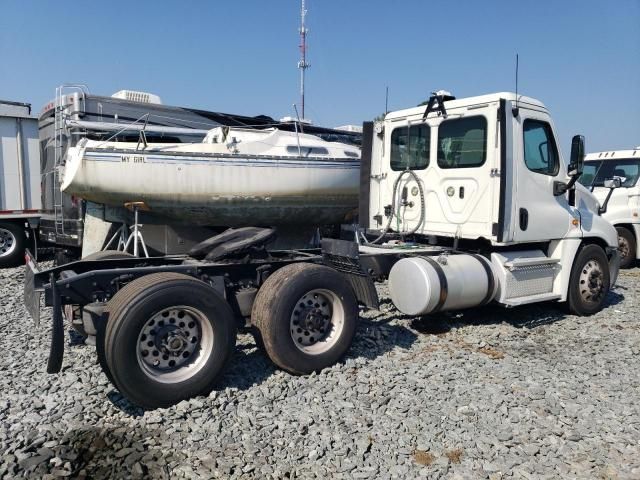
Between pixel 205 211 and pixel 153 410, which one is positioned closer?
pixel 153 410

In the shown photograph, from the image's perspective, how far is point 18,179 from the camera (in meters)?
11.5

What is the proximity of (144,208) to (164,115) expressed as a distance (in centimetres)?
276

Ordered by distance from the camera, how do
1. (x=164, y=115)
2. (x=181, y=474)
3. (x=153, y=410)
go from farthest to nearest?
(x=164, y=115), (x=153, y=410), (x=181, y=474)

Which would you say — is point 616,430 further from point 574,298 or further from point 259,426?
point 574,298

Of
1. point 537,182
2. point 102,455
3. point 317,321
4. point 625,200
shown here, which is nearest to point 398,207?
point 537,182

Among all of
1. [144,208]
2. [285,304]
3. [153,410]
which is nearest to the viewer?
[153,410]

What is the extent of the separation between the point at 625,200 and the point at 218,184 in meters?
8.45

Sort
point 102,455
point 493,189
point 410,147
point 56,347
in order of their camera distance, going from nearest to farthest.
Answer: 1. point 102,455
2. point 56,347
3. point 493,189
4. point 410,147

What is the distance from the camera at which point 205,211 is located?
8961mm

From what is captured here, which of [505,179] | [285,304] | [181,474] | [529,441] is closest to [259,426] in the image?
[181,474]

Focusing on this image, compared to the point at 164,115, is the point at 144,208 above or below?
below

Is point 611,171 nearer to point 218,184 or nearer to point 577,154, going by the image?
point 577,154

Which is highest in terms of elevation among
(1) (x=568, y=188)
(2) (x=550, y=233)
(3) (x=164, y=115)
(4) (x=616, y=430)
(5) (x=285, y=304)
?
(3) (x=164, y=115)

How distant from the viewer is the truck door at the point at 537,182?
6.38 m
